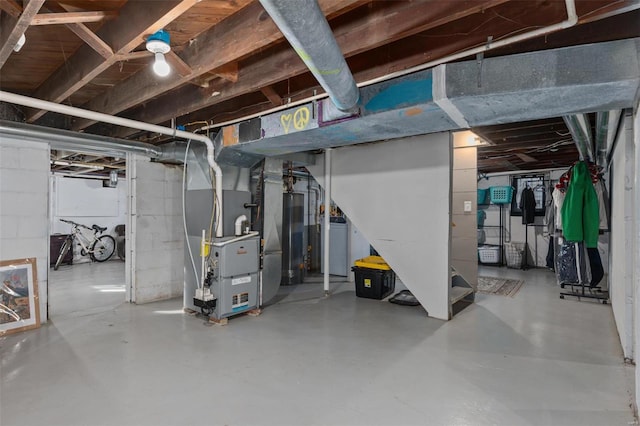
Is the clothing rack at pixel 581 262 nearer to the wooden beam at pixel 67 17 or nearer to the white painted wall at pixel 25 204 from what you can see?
the wooden beam at pixel 67 17

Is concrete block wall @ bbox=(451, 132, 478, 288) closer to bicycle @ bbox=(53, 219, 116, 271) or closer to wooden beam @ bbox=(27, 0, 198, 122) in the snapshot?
wooden beam @ bbox=(27, 0, 198, 122)

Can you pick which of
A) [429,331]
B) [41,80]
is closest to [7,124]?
[41,80]

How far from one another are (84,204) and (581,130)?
32.2 ft

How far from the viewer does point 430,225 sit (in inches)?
155

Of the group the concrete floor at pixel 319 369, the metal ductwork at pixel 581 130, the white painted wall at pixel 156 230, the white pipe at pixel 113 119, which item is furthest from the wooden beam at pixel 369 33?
the concrete floor at pixel 319 369

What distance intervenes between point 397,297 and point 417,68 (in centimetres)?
323

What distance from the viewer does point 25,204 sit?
3.67 metres

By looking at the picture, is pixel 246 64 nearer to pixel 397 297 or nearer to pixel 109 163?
pixel 397 297

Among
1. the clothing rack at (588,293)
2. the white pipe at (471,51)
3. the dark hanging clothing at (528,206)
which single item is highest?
the white pipe at (471,51)

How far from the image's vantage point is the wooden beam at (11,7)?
5.62ft

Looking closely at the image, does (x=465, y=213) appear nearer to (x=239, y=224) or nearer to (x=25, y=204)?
(x=239, y=224)

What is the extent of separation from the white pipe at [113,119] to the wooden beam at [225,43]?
1.01 feet

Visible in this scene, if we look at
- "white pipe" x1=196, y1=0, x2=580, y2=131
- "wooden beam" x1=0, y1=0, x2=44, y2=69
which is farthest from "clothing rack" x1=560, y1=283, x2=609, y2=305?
"wooden beam" x1=0, y1=0, x2=44, y2=69

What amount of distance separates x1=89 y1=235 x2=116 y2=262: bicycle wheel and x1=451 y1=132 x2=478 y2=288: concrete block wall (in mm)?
7799
